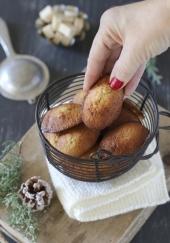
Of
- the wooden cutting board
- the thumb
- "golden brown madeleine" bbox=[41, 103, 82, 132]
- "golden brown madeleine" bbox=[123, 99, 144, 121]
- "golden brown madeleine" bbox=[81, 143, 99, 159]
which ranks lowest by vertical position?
the wooden cutting board

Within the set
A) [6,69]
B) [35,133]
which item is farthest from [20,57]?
[35,133]

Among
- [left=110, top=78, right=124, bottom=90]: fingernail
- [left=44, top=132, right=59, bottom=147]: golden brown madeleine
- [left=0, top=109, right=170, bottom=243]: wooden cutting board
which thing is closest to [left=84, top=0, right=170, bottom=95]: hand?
[left=110, top=78, right=124, bottom=90]: fingernail

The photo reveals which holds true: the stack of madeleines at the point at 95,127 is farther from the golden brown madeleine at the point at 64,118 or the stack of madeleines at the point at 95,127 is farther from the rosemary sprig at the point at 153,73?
the rosemary sprig at the point at 153,73

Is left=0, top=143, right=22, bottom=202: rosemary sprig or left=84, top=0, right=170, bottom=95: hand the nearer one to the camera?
left=84, top=0, right=170, bottom=95: hand

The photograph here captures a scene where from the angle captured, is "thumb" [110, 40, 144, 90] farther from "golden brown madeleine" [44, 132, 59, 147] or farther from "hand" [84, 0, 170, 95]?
"golden brown madeleine" [44, 132, 59, 147]

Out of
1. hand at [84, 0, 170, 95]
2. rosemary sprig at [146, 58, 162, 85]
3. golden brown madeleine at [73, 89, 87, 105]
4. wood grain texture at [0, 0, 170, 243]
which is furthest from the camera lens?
rosemary sprig at [146, 58, 162, 85]

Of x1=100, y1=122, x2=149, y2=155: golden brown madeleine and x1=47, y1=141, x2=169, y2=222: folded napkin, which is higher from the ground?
x1=100, y1=122, x2=149, y2=155: golden brown madeleine

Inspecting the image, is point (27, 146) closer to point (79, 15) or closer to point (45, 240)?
point (45, 240)

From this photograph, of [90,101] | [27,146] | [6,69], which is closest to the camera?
[90,101]

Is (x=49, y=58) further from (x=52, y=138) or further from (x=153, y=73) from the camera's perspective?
(x=52, y=138)
